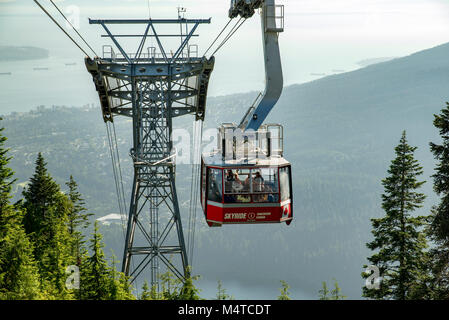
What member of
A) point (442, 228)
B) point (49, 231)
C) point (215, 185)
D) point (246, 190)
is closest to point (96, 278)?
point (215, 185)

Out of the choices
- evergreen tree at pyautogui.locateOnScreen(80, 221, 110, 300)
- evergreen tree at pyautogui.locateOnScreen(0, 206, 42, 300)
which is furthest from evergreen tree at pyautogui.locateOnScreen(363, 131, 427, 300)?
evergreen tree at pyautogui.locateOnScreen(0, 206, 42, 300)

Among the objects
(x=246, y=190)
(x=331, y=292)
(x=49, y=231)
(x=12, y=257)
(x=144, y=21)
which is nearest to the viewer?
(x=246, y=190)

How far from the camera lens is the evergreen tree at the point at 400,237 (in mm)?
30453

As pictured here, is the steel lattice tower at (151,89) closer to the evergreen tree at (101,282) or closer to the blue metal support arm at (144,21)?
the blue metal support arm at (144,21)

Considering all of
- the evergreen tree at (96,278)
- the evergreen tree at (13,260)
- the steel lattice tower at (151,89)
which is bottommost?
the evergreen tree at (96,278)

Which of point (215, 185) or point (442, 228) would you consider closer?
point (215, 185)

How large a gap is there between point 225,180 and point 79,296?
30.9ft

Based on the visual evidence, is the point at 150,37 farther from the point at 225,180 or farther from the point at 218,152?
the point at 225,180

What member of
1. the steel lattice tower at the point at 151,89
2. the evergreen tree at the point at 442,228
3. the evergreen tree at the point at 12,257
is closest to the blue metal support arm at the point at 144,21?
the steel lattice tower at the point at 151,89

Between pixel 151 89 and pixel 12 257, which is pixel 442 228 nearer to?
pixel 151 89

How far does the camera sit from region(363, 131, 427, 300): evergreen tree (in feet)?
99.9

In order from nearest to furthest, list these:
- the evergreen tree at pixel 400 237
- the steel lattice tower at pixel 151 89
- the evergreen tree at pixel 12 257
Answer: the evergreen tree at pixel 12 257 → the steel lattice tower at pixel 151 89 → the evergreen tree at pixel 400 237

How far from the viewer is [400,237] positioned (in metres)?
30.9
